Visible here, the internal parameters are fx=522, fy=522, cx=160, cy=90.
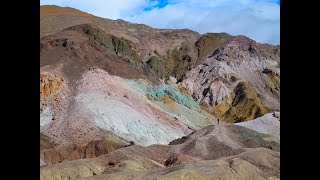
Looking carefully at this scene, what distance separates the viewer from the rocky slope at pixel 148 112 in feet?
94.0

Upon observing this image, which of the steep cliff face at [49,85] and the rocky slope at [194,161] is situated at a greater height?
the steep cliff face at [49,85]

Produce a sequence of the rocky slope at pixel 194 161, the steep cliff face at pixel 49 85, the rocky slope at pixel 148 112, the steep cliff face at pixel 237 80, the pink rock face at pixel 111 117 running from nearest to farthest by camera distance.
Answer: the rocky slope at pixel 194 161, the rocky slope at pixel 148 112, the pink rock face at pixel 111 117, the steep cliff face at pixel 49 85, the steep cliff face at pixel 237 80

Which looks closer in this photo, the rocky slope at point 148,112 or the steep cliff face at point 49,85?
the rocky slope at point 148,112

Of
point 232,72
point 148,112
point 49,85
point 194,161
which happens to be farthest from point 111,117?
point 232,72

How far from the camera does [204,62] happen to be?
78750mm

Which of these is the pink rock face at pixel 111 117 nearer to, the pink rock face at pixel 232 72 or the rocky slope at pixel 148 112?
the rocky slope at pixel 148 112

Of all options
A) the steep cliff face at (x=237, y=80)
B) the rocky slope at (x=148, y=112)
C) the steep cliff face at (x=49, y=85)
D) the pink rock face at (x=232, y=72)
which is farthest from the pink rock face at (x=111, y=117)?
the pink rock face at (x=232, y=72)

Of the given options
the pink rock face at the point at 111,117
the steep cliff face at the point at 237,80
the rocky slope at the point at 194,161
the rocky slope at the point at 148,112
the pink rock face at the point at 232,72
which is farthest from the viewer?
the pink rock face at the point at 232,72

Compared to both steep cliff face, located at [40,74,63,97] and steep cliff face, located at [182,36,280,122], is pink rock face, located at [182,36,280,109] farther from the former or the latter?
steep cliff face, located at [40,74,63,97]

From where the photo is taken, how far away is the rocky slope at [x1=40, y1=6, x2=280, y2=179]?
1128 inches

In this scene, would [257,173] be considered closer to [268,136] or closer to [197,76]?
[268,136]

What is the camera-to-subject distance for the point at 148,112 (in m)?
44.7
